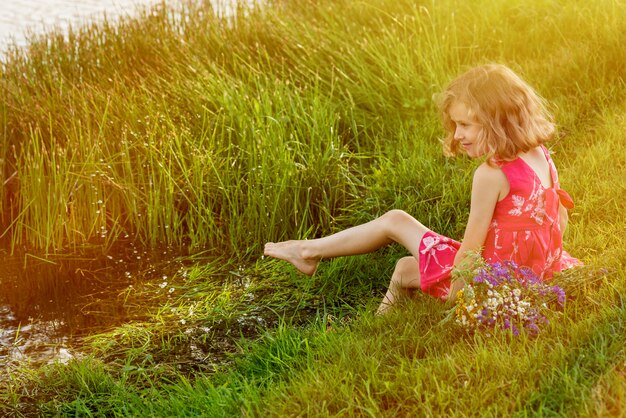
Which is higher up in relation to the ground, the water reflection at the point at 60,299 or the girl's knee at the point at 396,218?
the girl's knee at the point at 396,218

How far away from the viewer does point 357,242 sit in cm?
340

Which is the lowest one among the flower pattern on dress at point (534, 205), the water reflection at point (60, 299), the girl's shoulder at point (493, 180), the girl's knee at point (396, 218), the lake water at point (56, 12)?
the water reflection at point (60, 299)

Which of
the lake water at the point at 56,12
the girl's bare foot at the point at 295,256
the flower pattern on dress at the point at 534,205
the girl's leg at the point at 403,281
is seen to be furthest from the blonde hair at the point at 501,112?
the lake water at the point at 56,12

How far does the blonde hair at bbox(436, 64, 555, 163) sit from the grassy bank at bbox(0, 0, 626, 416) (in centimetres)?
50

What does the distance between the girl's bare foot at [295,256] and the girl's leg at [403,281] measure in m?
0.48

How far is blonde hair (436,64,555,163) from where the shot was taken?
2.90 metres

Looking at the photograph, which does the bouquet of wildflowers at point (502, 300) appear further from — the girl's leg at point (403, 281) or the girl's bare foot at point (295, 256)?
the girl's bare foot at point (295, 256)

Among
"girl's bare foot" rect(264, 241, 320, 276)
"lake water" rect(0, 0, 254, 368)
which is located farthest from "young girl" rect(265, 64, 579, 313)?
"lake water" rect(0, 0, 254, 368)

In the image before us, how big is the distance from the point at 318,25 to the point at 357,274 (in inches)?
106

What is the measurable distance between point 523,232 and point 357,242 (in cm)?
72

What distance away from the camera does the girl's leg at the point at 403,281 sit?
10.4 feet

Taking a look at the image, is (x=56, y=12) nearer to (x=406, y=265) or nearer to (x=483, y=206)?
(x=406, y=265)

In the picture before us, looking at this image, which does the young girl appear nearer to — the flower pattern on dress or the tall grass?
the flower pattern on dress

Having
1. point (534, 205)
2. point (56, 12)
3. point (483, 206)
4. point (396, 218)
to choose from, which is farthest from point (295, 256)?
point (56, 12)
